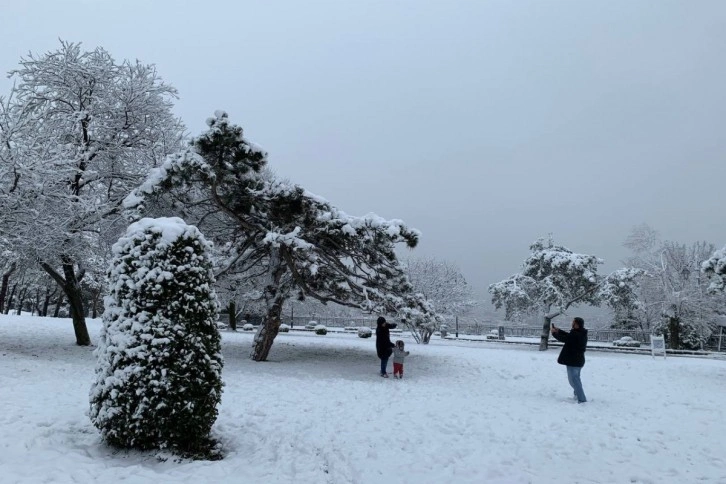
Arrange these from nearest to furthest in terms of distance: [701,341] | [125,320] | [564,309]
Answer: [125,320], [564,309], [701,341]

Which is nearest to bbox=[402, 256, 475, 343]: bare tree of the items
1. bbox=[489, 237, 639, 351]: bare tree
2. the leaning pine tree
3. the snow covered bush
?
bbox=[489, 237, 639, 351]: bare tree

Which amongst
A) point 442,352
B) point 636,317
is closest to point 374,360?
point 442,352

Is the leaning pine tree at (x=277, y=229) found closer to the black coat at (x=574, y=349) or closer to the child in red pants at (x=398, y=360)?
the child in red pants at (x=398, y=360)

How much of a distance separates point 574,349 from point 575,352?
64 millimetres

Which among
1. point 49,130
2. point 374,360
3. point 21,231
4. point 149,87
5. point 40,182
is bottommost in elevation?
point 374,360

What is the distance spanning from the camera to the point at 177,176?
11.8m

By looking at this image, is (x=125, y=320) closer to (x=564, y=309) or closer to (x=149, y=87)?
(x=149, y=87)

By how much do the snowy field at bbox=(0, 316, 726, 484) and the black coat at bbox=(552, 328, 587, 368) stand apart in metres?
0.93

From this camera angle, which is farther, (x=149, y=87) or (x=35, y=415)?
(x=149, y=87)

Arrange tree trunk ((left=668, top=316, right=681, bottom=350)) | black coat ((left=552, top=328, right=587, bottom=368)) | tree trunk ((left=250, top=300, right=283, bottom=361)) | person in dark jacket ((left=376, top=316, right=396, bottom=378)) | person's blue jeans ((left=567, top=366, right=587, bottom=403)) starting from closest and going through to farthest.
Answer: black coat ((left=552, top=328, right=587, bottom=368))
person's blue jeans ((left=567, top=366, right=587, bottom=403))
person in dark jacket ((left=376, top=316, right=396, bottom=378))
tree trunk ((left=250, top=300, right=283, bottom=361))
tree trunk ((left=668, top=316, right=681, bottom=350))

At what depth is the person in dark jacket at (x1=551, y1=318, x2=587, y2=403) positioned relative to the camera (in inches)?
374

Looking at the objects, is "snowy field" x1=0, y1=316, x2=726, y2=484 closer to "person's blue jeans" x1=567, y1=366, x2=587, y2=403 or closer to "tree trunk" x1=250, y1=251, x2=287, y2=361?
"person's blue jeans" x1=567, y1=366, x2=587, y2=403

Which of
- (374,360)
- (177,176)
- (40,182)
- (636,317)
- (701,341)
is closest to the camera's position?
(40,182)

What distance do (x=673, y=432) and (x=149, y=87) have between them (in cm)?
1675
